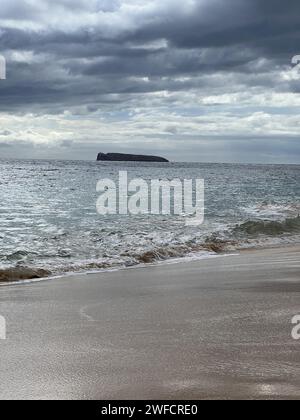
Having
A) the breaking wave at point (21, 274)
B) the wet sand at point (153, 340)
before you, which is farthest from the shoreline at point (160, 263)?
the wet sand at point (153, 340)

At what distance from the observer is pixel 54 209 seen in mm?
22734

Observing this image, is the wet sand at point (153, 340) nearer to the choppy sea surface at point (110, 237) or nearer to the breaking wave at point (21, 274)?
the breaking wave at point (21, 274)

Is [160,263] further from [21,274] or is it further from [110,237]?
[110,237]

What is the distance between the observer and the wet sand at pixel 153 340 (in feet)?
11.6

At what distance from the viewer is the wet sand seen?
3545 millimetres

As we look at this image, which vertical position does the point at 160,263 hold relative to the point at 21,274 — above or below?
below

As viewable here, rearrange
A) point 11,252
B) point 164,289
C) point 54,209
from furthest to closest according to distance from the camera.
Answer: point 54,209
point 11,252
point 164,289

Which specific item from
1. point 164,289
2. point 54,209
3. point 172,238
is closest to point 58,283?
point 164,289

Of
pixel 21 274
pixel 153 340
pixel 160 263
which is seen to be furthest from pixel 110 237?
pixel 153 340

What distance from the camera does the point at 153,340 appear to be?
4688mm

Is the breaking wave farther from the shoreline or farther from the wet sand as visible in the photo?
the wet sand

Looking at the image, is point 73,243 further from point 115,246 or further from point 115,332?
point 115,332

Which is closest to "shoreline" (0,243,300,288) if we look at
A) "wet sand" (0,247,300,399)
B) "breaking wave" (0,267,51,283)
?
"breaking wave" (0,267,51,283)
